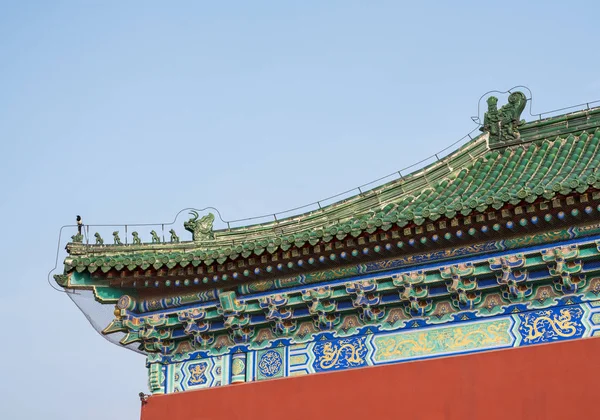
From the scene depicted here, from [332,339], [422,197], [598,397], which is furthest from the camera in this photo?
[422,197]

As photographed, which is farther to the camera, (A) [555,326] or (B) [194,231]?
(B) [194,231]

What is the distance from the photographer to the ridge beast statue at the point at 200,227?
13.6 metres

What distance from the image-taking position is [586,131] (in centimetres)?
1338

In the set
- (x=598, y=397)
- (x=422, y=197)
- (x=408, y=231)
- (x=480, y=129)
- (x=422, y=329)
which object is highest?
(x=480, y=129)

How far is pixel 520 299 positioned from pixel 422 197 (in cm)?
254

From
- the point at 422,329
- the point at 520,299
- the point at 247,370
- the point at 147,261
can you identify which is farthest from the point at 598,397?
the point at 147,261

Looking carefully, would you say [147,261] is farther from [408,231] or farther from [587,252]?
[587,252]

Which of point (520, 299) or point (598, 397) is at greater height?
point (520, 299)

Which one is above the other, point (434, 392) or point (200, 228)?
point (200, 228)

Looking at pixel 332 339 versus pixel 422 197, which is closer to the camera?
pixel 332 339

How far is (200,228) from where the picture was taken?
13.6 m

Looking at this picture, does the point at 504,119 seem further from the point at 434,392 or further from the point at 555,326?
the point at 434,392

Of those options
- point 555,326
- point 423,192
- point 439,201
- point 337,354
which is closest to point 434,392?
point 337,354

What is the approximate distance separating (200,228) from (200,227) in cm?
2
